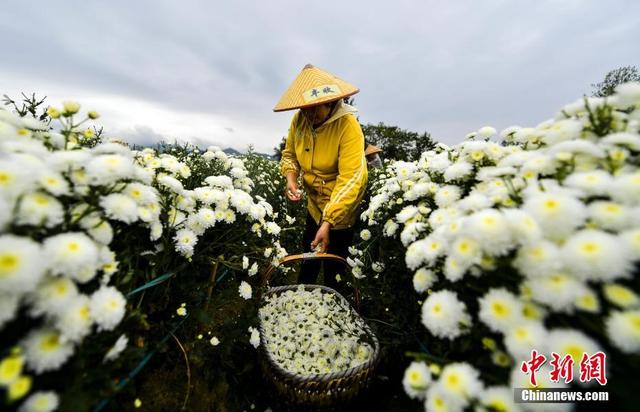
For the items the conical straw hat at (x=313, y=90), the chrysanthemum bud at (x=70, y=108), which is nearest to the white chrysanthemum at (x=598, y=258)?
the chrysanthemum bud at (x=70, y=108)

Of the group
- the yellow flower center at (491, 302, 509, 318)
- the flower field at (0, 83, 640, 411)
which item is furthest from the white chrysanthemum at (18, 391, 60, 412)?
the yellow flower center at (491, 302, 509, 318)

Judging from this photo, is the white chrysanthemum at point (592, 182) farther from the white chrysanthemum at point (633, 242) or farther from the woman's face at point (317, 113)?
the woman's face at point (317, 113)

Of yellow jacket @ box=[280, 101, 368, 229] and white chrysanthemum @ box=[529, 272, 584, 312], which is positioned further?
yellow jacket @ box=[280, 101, 368, 229]

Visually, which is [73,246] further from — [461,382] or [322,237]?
[322,237]

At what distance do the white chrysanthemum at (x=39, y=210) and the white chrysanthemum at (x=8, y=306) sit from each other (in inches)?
7.6

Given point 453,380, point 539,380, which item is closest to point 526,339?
point 539,380

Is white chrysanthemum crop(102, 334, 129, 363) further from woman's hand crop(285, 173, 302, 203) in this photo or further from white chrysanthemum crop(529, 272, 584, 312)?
woman's hand crop(285, 173, 302, 203)

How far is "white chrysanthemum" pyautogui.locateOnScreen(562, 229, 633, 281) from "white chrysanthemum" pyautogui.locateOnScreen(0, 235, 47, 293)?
129 centimetres

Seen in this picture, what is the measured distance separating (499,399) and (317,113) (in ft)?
7.97

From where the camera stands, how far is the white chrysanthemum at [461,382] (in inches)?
29.3

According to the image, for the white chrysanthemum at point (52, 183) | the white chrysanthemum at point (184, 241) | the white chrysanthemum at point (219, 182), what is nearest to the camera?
the white chrysanthemum at point (52, 183)

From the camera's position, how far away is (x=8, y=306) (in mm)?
643

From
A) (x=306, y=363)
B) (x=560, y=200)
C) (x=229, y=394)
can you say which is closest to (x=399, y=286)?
(x=306, y=363)

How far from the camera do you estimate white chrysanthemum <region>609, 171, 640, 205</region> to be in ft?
2.37
